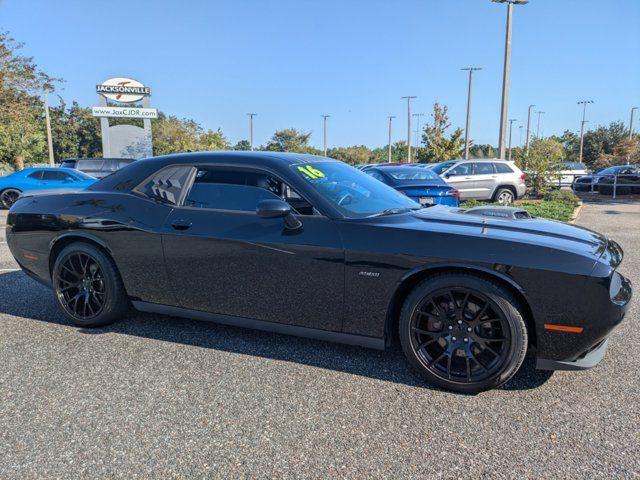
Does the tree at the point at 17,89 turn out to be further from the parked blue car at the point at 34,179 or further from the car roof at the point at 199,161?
the car roof at the point at 199,161

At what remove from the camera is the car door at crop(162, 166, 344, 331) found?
2945 mm

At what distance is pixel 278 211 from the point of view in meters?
2.90

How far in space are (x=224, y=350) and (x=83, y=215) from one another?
1.65 m

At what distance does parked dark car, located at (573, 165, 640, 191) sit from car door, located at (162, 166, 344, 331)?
17.8m

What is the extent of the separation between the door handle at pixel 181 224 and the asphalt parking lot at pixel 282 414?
899 millimetres

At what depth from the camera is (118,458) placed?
2143 mm

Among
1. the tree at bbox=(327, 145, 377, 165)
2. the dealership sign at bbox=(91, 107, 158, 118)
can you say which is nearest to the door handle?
the dealership sign at bbox=(91, 107, 158, 118)

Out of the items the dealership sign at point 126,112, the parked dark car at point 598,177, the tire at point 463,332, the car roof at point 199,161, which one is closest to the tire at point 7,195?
the car roof at point 199,161

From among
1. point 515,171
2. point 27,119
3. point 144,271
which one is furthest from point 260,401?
point 27,119

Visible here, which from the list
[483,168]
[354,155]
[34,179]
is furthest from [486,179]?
[354,155]

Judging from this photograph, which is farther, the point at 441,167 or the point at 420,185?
the point at 441,167

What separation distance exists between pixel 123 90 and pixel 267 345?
34667mm

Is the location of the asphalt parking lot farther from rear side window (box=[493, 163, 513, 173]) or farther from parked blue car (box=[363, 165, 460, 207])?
rear side window (box=[493, 163, 513, 173])

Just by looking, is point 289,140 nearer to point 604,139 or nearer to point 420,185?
point 604,139
